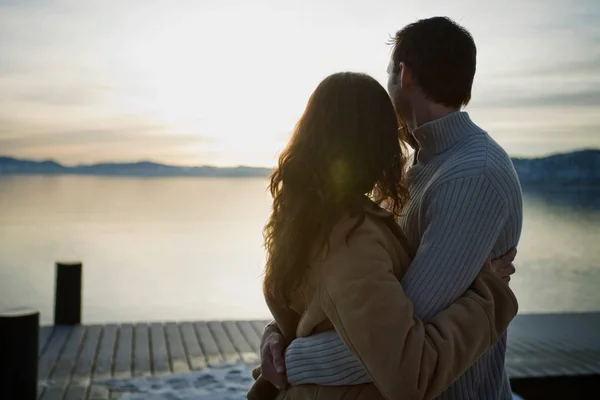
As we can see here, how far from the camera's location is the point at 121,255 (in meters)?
20.2

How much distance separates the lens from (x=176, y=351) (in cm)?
605

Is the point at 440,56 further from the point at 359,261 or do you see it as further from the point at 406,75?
the point at 359,261

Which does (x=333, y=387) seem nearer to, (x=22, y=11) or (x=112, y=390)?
(x=112, y=390)

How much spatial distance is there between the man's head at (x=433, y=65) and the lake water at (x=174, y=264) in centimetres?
608

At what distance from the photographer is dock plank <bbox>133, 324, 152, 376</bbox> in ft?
18.0

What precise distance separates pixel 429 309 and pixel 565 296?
1570cm

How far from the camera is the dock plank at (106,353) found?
17.7ft

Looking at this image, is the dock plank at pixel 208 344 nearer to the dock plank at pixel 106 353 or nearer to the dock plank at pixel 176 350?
the dock plank at pixel 176 350

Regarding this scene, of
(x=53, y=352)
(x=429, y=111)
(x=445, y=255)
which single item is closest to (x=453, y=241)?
(x=445, y=255)

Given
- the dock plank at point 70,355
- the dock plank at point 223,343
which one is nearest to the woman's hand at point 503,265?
the dock plank at point 223,343

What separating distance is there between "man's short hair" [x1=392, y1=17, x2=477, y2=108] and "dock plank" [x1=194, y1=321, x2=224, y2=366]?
426cm

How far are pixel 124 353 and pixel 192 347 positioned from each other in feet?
1.95

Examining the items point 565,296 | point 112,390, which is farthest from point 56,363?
point 565,296

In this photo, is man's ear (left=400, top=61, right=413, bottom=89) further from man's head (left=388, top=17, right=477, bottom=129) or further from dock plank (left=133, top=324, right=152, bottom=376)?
dock plank (left=133, top=324, right=152, bottom=376)
